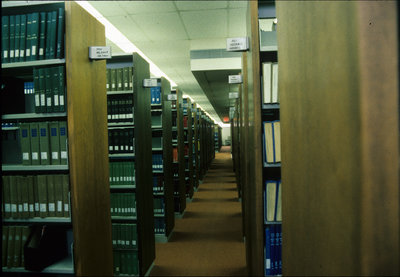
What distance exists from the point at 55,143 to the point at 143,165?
114cm

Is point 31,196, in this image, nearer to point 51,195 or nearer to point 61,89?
point 51,195

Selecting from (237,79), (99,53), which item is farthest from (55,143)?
(237,79)

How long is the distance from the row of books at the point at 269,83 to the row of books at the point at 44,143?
1.27m

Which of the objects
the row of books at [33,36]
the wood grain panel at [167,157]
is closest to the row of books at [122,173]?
the wood grain panel at [167,157]

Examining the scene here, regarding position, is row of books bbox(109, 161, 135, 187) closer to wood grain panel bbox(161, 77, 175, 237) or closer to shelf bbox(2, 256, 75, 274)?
wood grain panel bbox(161, 77, 175, 237)

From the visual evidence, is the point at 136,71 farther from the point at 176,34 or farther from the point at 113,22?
the point at 176,34

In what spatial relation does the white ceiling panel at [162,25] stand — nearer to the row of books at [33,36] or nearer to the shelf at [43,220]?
the row of books at [33,36]

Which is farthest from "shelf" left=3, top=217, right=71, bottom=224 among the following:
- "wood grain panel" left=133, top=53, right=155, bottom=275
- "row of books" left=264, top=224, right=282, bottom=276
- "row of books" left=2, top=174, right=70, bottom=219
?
"row of books" left=264, top=224, right=282, bottom=276

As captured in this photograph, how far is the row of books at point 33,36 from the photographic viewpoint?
163cm

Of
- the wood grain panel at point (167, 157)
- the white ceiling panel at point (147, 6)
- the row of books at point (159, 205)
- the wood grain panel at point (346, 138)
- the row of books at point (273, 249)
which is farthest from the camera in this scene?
the white ceiling panel at point (147, 6)

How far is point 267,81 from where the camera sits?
176 cm

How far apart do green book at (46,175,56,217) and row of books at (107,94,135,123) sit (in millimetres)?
1124

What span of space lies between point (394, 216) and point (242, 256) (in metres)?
3.17

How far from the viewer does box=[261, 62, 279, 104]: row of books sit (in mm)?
1749
